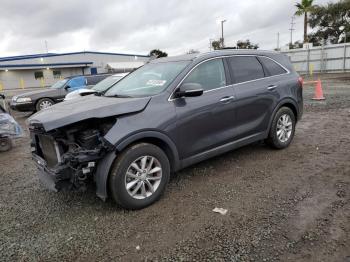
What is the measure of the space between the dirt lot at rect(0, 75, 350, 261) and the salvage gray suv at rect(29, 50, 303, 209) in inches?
14.9

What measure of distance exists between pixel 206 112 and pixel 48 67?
4860 centimetres

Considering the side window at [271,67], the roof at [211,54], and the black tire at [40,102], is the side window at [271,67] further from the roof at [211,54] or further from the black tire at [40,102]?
the black tire at [40,102]

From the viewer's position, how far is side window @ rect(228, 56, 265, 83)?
4.61 meters

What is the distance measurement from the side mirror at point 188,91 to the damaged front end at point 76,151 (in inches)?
37.3

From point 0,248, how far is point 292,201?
326 cm

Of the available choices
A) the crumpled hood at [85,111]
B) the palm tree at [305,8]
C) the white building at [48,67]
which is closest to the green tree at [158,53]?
the white building at [48,67]

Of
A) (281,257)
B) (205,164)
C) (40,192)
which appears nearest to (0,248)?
(40,192)

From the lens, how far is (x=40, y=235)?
3152 millimetres

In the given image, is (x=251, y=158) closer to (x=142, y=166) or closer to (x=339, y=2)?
(x=142, y=166)

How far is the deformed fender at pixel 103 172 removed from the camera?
323cm

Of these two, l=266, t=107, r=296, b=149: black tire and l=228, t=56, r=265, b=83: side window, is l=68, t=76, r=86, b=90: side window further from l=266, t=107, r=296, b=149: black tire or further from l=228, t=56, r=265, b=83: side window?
l=266, t=107, r=296, b=149: black tire

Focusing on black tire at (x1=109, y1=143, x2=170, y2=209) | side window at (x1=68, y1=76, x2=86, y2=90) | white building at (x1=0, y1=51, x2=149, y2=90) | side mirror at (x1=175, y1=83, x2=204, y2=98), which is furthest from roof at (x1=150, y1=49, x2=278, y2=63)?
white building at (x1=0, y1=51, x2=149, y2=90)

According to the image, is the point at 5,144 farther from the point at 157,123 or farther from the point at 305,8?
the point at 305,8

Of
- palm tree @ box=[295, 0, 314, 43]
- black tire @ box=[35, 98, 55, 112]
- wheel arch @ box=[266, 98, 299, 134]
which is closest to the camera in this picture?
wheel arch @ box=[266, 98, 299, 134]
